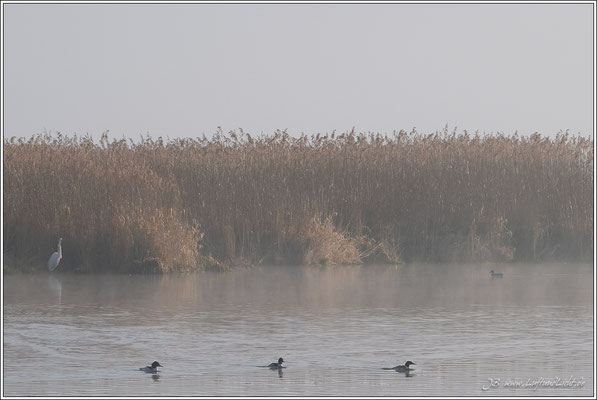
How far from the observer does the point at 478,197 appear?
806 inches

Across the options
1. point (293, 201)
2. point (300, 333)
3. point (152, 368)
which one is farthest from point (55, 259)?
point (152, 368)

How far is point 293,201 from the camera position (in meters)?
19.3

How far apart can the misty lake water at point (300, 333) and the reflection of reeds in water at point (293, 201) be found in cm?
76

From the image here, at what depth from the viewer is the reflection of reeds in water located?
17438 millimetres

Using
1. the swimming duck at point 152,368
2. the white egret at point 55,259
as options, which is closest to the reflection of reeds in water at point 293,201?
the white egret at point 55,259

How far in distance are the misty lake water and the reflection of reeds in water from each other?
759mm

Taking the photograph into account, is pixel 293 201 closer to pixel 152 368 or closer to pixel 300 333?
pixel 300 333

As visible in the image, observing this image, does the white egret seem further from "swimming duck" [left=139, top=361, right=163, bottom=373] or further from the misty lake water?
"swimming duck" [left=139, top=361, right=163, bottom=373]

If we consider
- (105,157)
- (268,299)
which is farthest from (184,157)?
(268,299)

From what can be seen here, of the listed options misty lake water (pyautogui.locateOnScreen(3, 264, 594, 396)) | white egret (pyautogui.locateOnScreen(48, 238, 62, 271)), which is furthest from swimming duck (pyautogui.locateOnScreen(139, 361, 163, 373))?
white egret (pyautogui.locateOnScreen(48, 238, 62, 271))

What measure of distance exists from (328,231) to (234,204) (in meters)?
1.48

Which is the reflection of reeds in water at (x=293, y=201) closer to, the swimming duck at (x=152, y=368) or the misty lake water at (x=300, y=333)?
the misty lake water at (x=300, y=333)

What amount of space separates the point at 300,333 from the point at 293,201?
7.61 m

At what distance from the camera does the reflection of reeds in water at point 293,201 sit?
1744 cm
